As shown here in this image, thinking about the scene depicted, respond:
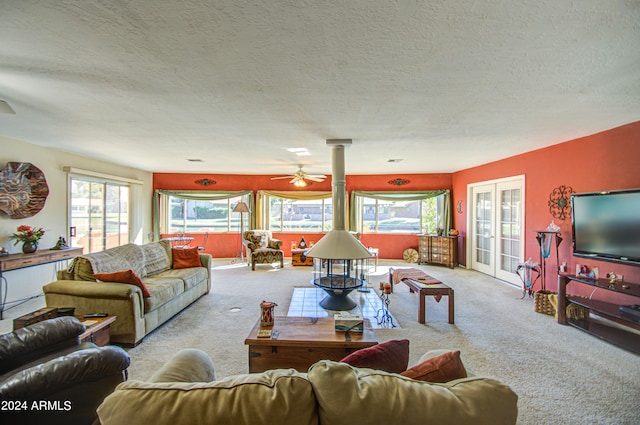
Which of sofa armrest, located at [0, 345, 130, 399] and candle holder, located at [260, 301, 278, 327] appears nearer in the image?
sofa armrest, located at [0, 345, 130, 399]

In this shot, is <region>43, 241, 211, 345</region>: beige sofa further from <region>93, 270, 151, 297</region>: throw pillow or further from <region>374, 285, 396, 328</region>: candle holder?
<region>374, 285, 396, 328</region>: candle holder

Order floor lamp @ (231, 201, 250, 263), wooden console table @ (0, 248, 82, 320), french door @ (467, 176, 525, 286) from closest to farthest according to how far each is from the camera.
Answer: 1. wooden console table @ (0, 248, 82, 320)
2. french door @ (467, 176, 525, 286)
3. floor lamp @ (231, 201, 250, 263)

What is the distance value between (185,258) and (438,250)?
5.68 meters

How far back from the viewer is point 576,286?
3.78 meters

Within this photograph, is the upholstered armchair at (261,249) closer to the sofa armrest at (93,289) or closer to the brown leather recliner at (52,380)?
the sofa armrest at (93,289)

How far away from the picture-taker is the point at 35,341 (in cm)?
175

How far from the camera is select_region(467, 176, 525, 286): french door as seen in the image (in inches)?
197

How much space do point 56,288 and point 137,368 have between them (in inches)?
52.6

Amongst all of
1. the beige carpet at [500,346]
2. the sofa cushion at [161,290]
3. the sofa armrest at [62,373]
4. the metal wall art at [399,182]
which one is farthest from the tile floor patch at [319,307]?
the metal wall art at [399,182]

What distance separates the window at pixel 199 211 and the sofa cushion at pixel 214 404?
7326 millimetres

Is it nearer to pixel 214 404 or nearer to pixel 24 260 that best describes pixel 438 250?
pixel 214 404

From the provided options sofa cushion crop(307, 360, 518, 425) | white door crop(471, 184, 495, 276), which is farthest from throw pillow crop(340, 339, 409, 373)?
white door crop(471, 184, 495, 276)

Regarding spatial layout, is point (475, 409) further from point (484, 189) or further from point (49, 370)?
point (484, 189)

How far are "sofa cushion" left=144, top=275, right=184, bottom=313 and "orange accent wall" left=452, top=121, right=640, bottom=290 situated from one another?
5.33 m
